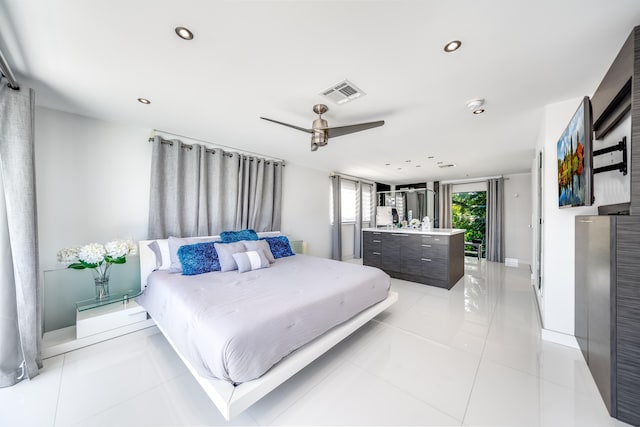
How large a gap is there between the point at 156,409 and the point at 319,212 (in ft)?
14.5

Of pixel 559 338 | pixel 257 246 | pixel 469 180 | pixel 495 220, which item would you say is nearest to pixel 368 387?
pixel 257 246

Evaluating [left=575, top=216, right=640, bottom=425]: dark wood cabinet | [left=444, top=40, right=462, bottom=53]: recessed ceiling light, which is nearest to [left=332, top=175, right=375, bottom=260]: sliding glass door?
[left=444, top=40, right=462, bottom=53]: recessed ceiling light

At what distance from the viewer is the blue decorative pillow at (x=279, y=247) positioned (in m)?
3.52

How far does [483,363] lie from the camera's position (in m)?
1.93

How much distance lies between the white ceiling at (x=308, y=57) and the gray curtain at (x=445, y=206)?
4.44 m

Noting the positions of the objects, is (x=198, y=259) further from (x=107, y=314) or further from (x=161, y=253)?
(x=107, y=314)

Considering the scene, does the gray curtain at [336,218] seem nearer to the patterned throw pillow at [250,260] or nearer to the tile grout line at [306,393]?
the patterned throw pillow at [250,260]

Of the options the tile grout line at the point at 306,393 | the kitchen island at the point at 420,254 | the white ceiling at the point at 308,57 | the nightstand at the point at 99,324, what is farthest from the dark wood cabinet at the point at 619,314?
the nightstand at the point at 99,324

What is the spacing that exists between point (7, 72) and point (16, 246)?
1.26m

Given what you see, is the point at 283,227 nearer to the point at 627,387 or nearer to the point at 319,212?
the point at 319,212

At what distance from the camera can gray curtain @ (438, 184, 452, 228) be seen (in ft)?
23.1

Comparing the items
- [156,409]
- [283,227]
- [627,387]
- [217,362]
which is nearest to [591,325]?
[627,387]

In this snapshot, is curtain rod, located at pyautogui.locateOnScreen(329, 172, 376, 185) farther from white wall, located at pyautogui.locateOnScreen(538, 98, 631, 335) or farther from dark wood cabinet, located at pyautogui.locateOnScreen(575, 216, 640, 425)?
dark wood cabinet, located at pyautogui.locateOnScreen(575, 216, 640, 425)

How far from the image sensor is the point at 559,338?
7.39 ft
